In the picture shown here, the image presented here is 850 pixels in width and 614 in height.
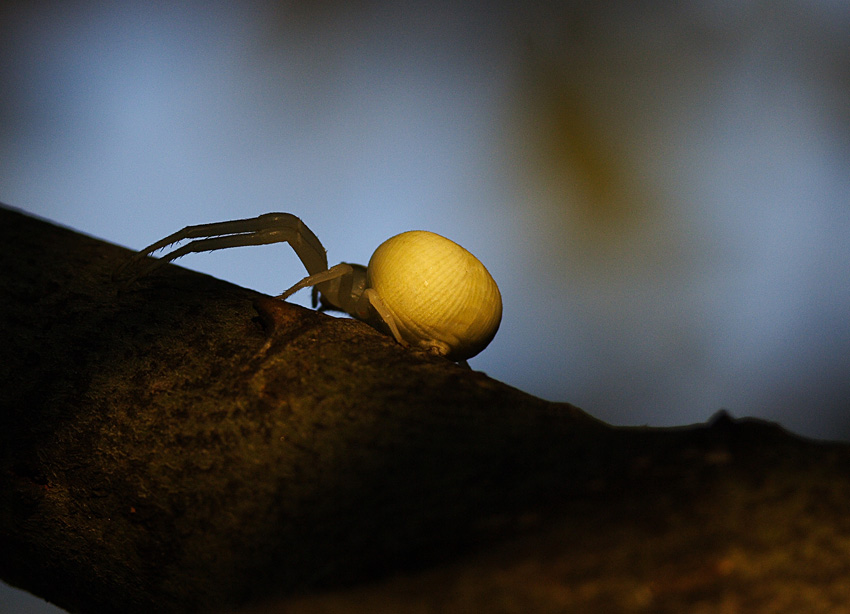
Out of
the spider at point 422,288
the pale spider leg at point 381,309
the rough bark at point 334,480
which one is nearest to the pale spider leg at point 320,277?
the spider at point 422,288

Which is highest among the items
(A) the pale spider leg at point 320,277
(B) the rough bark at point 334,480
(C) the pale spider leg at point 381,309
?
(A) the pale spider leg at point 320,277

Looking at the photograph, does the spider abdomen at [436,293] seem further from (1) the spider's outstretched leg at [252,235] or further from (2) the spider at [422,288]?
(1) the spider's outstretched leg at [252,235]

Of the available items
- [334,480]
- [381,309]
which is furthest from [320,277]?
[334,480]

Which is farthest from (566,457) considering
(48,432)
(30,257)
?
(30,257)

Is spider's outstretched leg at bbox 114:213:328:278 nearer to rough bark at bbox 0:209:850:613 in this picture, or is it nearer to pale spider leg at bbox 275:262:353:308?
pale spider leg at bbox 275:262:353:308

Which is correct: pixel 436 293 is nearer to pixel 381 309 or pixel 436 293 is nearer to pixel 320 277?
pixel 381 309
